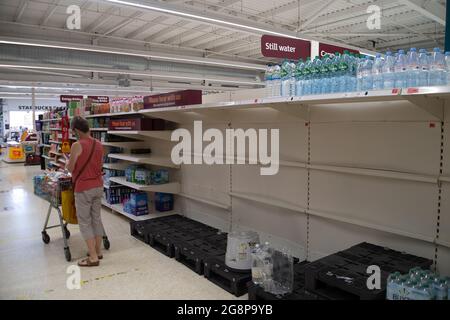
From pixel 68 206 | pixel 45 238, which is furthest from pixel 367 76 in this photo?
pixel 45 238

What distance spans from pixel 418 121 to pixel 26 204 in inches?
284

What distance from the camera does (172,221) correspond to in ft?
16.1

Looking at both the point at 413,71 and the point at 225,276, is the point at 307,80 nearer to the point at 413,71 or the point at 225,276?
the point at 413,71

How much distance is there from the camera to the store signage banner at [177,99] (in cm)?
425

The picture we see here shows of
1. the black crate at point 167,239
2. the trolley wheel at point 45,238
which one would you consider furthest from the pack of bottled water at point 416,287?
the trolley wheel at point 45,238

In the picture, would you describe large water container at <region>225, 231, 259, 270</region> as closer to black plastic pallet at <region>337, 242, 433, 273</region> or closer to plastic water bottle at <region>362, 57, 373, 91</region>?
black plastic pallet at <region>337, 242, 433, 273</region>

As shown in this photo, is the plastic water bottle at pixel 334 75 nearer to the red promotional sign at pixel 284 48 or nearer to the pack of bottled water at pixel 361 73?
the pack of bottled water at pixel 361 73

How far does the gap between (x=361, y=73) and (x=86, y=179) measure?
9.88ft

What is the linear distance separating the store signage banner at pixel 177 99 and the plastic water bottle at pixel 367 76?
88.7 inches

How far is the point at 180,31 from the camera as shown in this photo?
31.1 feet

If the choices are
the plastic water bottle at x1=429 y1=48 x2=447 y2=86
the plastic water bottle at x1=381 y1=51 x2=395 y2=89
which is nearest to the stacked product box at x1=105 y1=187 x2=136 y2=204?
the plastic water bottle at x1=381 y1=51 x2=395 y2=89
